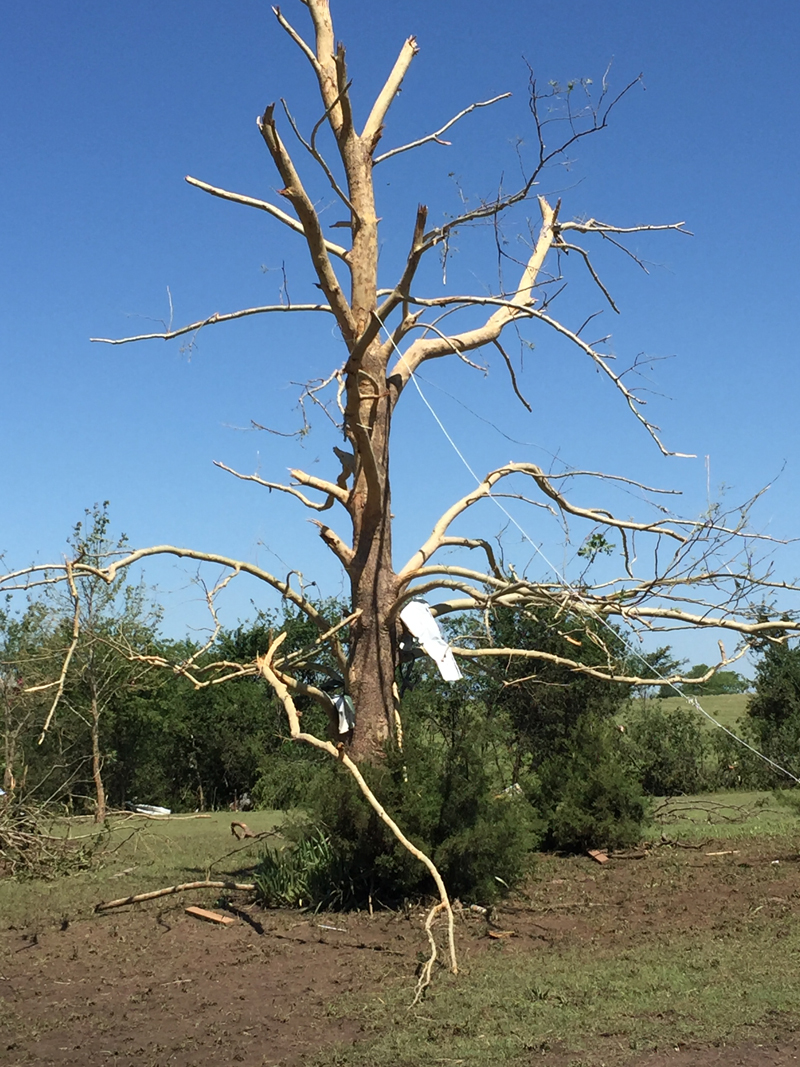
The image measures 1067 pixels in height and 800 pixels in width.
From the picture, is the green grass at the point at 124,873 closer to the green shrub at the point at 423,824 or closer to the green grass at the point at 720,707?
the green shrub at the point at 423,824

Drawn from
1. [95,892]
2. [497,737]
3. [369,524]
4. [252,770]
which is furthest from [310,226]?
[252,770]

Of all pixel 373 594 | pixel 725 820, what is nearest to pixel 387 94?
pixel 373 594

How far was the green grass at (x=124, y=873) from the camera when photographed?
1016cm

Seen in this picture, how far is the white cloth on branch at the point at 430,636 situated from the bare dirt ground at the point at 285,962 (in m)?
2.11

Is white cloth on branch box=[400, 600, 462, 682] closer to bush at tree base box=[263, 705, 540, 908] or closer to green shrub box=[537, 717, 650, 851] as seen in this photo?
bush at tree base box=[263, 705, 540, 908]

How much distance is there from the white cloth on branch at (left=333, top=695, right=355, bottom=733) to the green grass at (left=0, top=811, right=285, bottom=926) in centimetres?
199

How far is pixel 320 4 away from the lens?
1070 centimetres

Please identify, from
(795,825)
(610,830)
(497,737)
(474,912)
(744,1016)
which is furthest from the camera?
(795,825)

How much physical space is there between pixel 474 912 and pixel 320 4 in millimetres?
8743

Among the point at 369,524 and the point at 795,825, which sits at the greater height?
the point at 369,524

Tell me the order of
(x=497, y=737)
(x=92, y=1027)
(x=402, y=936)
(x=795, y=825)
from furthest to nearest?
(x=795, y=825) < (x=497, y=737) < (x=402, y=936) < (x=92, y=1027)

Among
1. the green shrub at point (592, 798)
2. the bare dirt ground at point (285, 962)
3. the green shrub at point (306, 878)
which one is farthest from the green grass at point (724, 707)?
the green shrub at point (306, 878)

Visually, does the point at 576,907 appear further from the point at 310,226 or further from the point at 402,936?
the point at 310,226

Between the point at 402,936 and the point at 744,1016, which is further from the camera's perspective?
the point at 402,936
